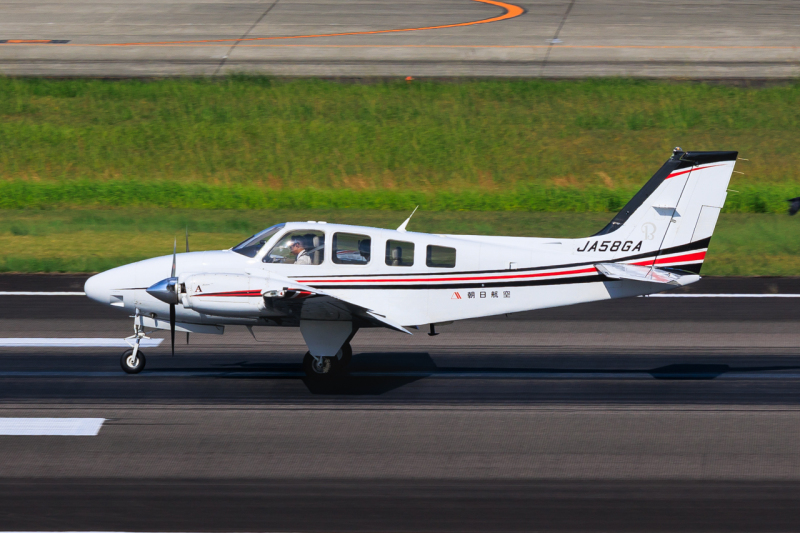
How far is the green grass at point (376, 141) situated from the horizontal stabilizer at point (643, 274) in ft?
52.1

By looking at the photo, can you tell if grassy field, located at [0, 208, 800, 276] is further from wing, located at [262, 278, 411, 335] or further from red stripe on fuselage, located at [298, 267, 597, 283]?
wing, located at [262, 278, 411, 335]

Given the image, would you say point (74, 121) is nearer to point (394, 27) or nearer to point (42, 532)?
point (394, 27)

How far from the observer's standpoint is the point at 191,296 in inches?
473

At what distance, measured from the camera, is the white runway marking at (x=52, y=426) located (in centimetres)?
1111

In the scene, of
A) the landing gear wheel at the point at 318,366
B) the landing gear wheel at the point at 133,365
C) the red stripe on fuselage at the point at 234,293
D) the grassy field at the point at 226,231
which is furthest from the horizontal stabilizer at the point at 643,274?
the grassy field at the point at 226,231

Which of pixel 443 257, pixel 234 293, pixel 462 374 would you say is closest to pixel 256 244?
pixel 234 293

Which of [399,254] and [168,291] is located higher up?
[399,254]

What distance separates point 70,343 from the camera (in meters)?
15.2

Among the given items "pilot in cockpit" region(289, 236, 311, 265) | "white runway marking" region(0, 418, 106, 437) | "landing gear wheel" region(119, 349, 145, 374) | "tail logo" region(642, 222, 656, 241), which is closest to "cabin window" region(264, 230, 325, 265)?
"pilot in cockpit" region(289, 236, 311, 265)

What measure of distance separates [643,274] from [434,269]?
312 centimetres

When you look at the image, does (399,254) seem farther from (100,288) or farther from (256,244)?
(100,288)

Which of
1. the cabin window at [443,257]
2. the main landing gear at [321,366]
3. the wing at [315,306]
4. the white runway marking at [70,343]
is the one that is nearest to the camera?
the wing at [315,306]

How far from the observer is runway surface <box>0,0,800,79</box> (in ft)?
119

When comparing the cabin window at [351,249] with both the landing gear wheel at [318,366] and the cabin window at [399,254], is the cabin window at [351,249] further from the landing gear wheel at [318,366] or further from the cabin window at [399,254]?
the landing gear wheel at [318,366]
